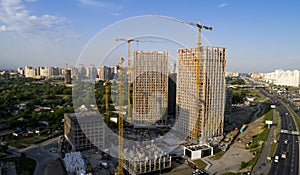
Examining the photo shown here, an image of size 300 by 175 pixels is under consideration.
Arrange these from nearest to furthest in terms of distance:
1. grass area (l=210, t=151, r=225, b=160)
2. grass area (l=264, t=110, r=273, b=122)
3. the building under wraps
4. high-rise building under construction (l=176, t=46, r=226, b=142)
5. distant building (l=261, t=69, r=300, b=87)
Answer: the building under wraps < grass area (l=210, t=151, r=225, b=160) < high-rise building under construction (l=176, t=46, r=226, b=142) < grass area (l=264, t=110, r=273, b=122) < distant building (l=261, t=69, r=300, b=87)

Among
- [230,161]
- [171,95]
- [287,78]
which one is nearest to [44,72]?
[171,95]

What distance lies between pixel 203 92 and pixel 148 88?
3.01 m

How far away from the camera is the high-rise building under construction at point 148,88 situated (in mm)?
9602

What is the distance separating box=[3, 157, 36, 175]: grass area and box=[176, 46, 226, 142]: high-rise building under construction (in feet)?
16.4

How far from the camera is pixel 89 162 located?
19.3 ft

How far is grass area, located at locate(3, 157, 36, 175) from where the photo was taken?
5412 mm

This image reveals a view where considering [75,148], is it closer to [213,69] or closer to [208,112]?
[208,112]

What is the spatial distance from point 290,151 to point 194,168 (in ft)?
11.0

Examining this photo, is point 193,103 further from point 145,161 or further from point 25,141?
point 25,141

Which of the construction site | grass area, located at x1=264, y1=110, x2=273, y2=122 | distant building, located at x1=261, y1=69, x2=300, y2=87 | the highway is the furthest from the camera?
distant building, located at x1=261, y1=69, x2=300, y2=87

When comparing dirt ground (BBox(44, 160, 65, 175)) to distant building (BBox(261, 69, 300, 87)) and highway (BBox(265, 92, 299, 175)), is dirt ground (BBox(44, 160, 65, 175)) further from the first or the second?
distant building (BBox(261, 69, 300, 87))

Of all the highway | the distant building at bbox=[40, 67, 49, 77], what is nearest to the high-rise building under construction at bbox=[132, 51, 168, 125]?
the highway

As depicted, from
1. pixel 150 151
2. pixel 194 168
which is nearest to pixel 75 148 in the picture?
pixel 150 151

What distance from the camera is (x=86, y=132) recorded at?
6613mm
